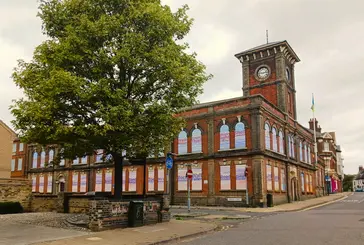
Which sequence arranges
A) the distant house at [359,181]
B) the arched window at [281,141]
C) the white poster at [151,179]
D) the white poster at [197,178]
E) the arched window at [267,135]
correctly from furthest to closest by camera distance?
the distant house at [359,181] → the white poster at [151,179] → the arched window at [281,141] → the white poster at [197,178] → the arched window at [267,135]

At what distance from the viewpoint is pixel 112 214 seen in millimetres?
13875

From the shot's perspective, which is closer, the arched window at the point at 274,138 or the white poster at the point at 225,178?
the white poster at the point at 225,178

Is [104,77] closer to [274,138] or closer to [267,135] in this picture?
[267,135]

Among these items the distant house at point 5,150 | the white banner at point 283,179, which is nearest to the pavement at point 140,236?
the white banner at point 283,179

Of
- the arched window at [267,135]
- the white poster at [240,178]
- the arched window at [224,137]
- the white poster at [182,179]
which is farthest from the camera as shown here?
the white poster at [182,179]

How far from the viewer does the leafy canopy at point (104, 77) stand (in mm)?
14305

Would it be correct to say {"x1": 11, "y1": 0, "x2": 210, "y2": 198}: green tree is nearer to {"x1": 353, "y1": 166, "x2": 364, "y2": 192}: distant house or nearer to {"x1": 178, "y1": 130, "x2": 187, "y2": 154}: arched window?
{"x1": 178, "y1": 130, "x2": 187, "y2": 154}: arched window

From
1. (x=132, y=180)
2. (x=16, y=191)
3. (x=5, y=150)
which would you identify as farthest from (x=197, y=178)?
(x=5, y=150)

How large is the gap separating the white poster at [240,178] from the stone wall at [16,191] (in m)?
17.3

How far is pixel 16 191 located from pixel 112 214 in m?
14.9

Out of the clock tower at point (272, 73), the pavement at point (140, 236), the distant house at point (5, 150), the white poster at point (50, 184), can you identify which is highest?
the clock tower at point (272, 73)

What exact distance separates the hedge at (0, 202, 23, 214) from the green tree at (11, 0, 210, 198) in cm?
1038

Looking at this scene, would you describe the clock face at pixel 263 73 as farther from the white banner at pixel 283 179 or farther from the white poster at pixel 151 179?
the white poster at pixel 151 179

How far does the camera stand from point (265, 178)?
3169cm
